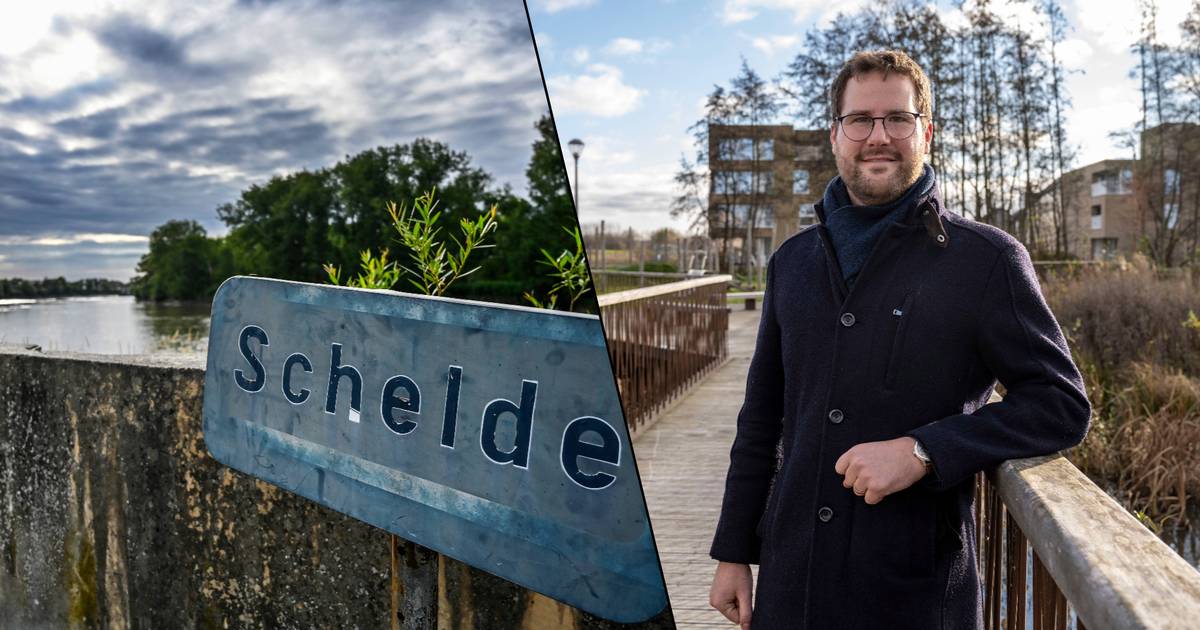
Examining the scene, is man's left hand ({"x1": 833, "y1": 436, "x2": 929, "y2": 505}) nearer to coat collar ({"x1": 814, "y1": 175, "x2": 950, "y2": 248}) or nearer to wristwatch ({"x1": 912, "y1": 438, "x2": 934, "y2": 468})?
wristwatch ({"x1": 912, "y1": 438, "x2": 934, "y2": 468})

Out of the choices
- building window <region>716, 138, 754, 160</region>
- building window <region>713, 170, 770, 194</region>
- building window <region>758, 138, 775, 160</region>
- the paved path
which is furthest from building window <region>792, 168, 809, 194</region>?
the paved path

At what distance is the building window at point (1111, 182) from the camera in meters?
25.9

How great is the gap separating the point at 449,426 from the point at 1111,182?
36524 mm

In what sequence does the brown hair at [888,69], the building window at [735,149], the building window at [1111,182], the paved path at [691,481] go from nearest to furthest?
1. the brown hair at [888,69]
2. the paved path at [691,481]
3. the building window at [735,149]
4. the building window at [1111,182]

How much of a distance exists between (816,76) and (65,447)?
9.77m

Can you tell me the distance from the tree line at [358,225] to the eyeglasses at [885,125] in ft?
1.86

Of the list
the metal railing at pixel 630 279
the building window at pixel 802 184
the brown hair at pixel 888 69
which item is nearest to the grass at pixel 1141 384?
the brown hair at pixel 888 69

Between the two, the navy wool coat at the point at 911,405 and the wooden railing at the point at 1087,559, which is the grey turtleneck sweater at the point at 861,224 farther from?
the wooden railing at the point at 1087,559

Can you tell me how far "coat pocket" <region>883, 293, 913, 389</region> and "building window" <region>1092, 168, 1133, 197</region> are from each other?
23.8 m

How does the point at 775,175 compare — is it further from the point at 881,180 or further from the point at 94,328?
the point at 881,180

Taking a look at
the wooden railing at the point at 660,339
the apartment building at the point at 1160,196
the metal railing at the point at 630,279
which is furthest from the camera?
the apartment building at the point at 1160,196

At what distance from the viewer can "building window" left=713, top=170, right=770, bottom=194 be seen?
899cm

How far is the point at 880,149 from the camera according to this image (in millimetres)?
1079

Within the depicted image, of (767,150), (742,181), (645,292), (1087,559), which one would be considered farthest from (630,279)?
(1087,559)
